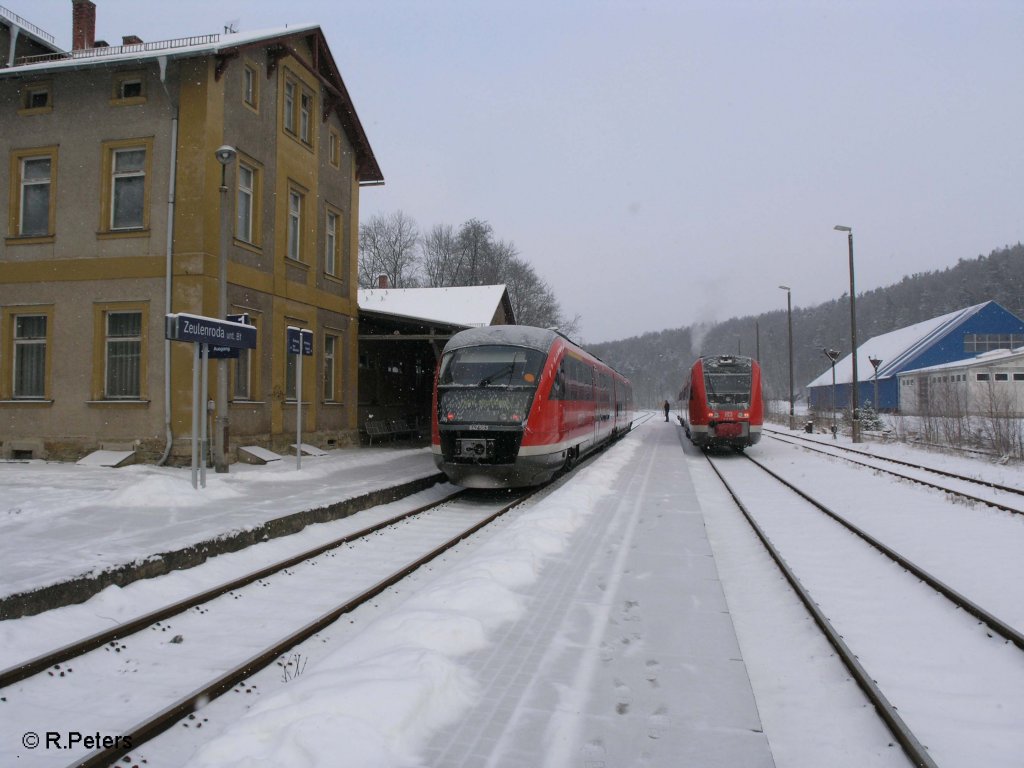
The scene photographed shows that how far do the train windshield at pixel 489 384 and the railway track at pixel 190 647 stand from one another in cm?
378

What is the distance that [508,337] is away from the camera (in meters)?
12.3

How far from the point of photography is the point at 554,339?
12.8m

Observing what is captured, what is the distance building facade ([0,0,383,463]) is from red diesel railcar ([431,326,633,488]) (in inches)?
196

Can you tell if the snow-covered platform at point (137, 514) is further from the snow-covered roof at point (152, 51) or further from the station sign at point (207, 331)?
the snow-covered roof at point (152, 51)

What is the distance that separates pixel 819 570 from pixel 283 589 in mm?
5415

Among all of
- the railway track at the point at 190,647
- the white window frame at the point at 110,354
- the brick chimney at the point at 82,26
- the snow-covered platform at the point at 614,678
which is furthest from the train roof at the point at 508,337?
the brick chimney at the point at 82,26

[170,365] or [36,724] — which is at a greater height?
[170,365]

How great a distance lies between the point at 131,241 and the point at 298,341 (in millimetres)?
4406

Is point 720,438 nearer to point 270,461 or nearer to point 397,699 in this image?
point 270,461

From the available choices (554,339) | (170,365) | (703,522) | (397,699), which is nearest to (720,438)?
(554,339)

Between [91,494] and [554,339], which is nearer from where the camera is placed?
[91,494]

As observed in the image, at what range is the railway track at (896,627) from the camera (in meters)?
3.91

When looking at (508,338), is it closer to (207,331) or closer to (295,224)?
(207,331)

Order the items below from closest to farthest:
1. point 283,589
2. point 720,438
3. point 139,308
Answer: point 283,589, point 139,308, point 720,438
